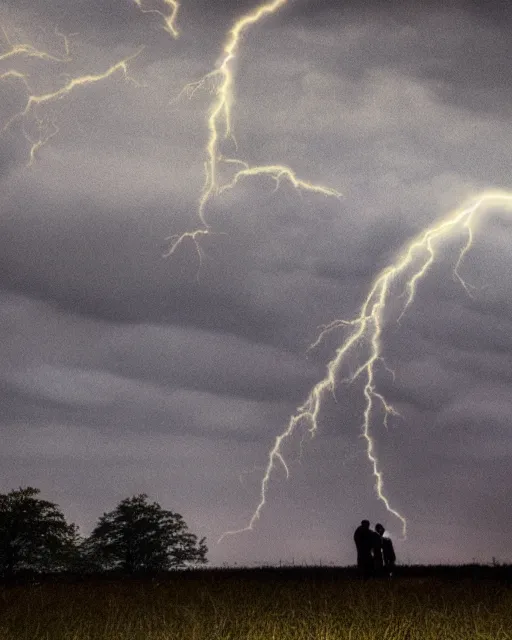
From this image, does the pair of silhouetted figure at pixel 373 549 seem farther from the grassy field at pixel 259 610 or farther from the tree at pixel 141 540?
the tree at pixel 141 540

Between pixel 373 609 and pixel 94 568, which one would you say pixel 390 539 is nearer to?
pixel 373 609

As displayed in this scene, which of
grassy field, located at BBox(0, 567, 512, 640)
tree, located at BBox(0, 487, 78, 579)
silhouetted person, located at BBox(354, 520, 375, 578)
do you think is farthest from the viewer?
tree, located at BBox(0, 487, 78, 579)

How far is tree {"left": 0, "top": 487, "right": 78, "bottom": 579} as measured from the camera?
3319cm

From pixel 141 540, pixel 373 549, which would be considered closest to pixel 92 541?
pixel 141 540

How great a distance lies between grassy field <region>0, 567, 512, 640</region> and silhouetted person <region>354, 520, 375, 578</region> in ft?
7.25

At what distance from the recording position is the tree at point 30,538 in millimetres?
Result: 33188

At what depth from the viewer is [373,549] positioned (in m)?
18.2

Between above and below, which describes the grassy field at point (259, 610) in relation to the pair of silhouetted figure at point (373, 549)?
below

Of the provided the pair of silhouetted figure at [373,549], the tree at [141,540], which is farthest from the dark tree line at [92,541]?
the pair of silhouetted figure at [373,549]

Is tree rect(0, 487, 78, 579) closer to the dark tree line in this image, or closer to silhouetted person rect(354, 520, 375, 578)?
the dark tree line

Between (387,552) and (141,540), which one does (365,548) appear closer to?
(387,552)

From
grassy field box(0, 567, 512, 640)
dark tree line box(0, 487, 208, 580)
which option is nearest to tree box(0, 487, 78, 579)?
dark tree line box(0, 487, 208, 580)

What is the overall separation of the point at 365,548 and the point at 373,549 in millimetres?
334

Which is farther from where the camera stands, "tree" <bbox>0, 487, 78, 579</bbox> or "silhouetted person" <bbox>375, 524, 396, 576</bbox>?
"tree" <bbox>0, 487, 78, 579</bbox>
